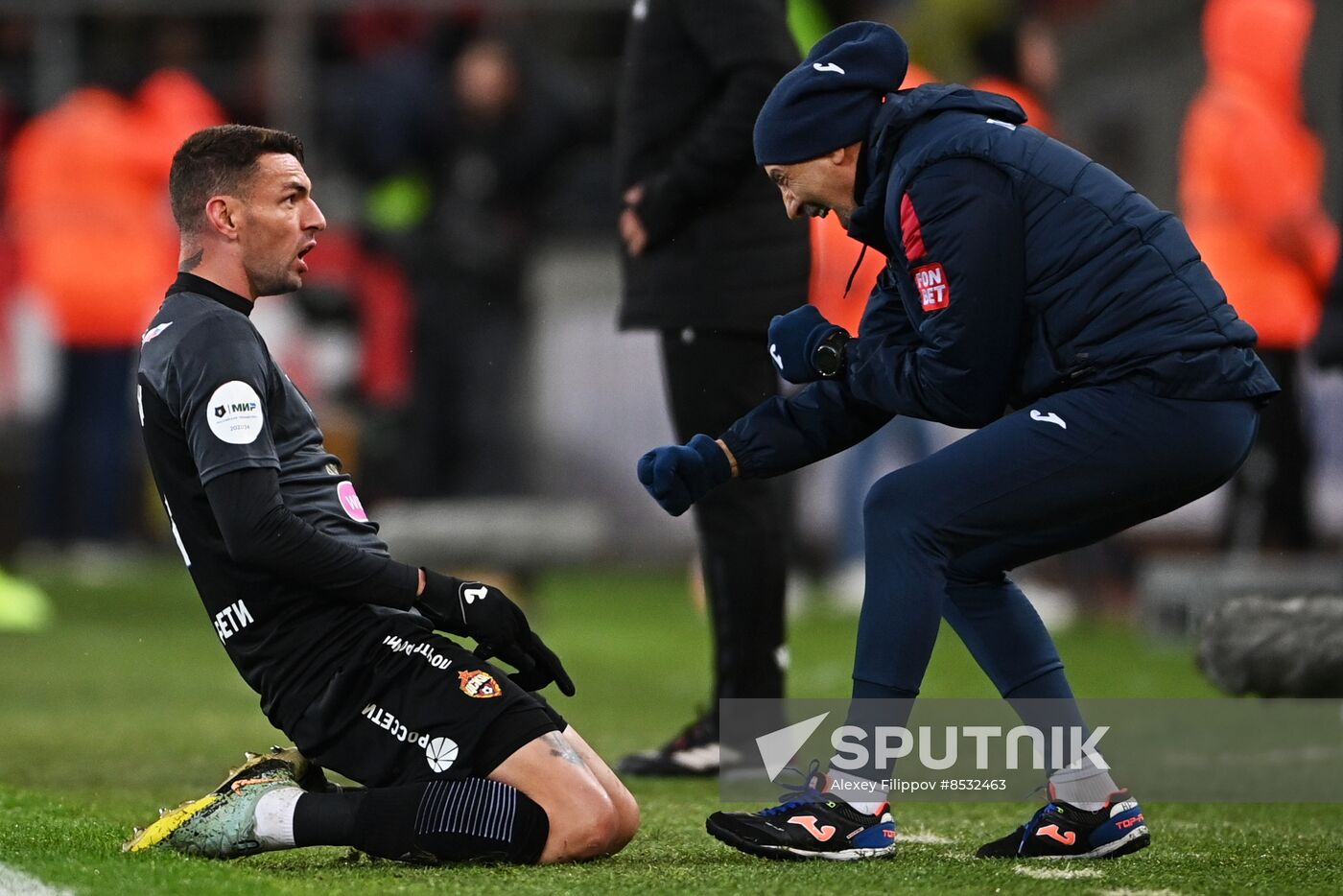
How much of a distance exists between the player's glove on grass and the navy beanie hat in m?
0.94

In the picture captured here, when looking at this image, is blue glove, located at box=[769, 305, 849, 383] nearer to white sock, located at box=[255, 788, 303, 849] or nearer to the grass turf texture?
the grass turf texture

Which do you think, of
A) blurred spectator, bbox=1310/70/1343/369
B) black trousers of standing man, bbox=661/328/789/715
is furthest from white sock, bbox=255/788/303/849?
blurred spectator, bbox=1310/70/1343/369

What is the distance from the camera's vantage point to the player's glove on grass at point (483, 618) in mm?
3625

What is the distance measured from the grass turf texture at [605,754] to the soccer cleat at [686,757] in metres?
0.08

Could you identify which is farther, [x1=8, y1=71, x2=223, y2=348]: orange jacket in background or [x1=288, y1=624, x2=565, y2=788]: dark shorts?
[x1=8, y1=71, x2=223, y2=348]: orange jacket in background

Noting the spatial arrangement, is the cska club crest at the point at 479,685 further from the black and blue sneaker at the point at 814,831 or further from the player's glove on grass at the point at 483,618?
the black and blue sneaker at the point at 814,831

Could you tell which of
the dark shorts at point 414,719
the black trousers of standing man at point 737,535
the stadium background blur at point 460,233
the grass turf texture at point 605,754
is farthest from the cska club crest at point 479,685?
the stadium background blur at point 460,233

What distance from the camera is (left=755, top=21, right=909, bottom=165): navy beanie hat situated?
12.1ft

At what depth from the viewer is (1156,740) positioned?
18.1 feet

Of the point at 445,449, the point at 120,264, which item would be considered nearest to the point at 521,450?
the point at 445,449

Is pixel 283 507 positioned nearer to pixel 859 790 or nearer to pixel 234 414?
pixel 234 414

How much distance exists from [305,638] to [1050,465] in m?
1.37

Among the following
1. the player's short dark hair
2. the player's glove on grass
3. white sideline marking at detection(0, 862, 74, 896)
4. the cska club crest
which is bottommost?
white sideline marking at detection(0, 862, 74, 896)

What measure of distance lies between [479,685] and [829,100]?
122cm
